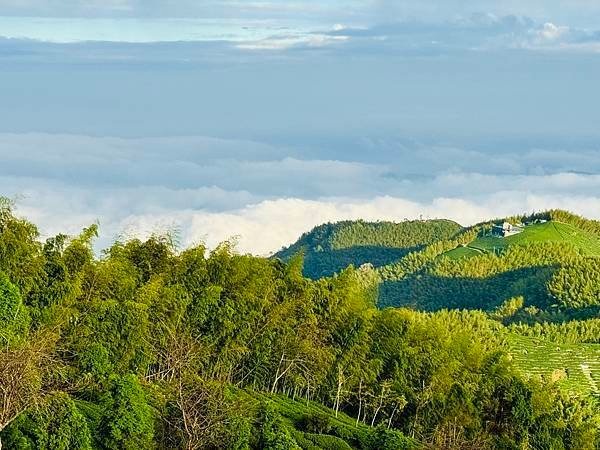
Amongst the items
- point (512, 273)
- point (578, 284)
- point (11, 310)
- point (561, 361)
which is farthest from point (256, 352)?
point (512, 273)

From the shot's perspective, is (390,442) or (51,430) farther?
(390,442)

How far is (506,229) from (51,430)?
9892 centimetres

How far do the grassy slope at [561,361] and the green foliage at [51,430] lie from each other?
3601cm

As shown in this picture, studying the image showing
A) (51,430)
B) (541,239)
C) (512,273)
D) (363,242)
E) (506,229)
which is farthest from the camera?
(363,242)

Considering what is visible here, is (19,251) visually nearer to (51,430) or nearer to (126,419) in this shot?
(126,419)

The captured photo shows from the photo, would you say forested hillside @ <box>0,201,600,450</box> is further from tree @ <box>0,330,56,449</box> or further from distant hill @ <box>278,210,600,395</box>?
distant hill @ <box>278,210,600,395</box>

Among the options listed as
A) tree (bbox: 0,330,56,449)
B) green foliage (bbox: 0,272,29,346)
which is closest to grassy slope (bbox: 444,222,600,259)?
green foliage (bbox: 0,272,29,346)

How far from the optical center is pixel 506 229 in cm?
11862

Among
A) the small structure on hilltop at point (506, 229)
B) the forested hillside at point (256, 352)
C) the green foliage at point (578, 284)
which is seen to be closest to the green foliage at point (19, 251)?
the forested hillside at point (256, 352)

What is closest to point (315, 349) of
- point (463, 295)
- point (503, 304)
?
point (503, 304)

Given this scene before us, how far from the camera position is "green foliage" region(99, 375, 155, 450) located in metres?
25.2

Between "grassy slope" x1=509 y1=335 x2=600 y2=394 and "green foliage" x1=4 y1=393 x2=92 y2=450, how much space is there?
36.0 m

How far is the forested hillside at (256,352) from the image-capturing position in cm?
2934

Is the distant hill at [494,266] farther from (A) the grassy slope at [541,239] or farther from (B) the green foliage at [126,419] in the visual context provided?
(B) the green foliage at [126,419]
